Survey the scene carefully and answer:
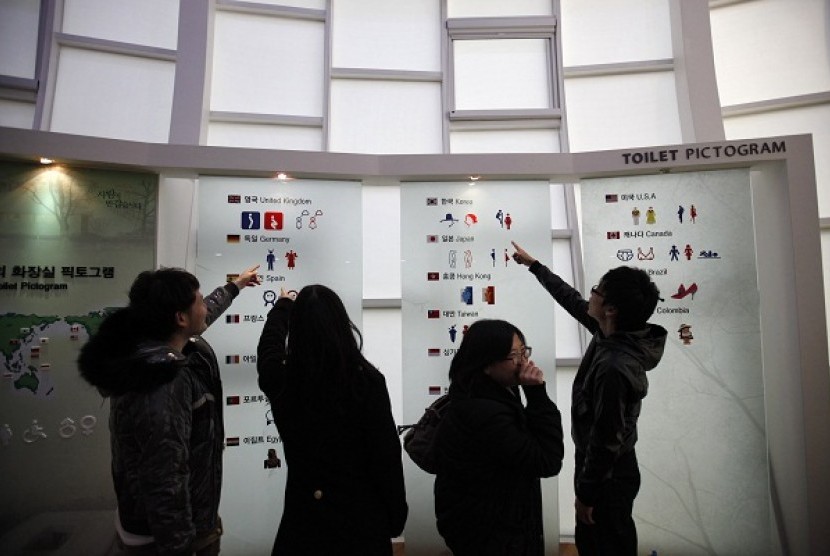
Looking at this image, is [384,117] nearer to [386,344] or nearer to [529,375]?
[386,344]

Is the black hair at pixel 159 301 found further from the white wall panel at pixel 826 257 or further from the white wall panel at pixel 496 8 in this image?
the white wall panel at pixel 826 257

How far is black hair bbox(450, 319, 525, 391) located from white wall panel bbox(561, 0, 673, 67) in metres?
3.49

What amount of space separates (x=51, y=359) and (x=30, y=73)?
2191mm

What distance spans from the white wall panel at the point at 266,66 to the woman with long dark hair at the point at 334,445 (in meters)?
3.05

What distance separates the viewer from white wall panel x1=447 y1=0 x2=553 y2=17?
178 inches

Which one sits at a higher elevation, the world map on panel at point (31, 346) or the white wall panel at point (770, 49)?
the white wall panel at point (770, 49)

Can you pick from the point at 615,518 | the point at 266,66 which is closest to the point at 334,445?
the point at 615,518

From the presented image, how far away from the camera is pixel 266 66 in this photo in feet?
14.0

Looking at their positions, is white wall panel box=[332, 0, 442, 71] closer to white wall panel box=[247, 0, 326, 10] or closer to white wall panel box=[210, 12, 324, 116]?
white wall panel box=[247, 0, 326, 10]

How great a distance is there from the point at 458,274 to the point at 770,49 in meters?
3.14

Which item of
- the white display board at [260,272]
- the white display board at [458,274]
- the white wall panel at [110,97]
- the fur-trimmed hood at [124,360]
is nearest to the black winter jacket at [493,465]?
the fur-trimmed hood at [124,360]

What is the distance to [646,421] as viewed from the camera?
3205 millimetres

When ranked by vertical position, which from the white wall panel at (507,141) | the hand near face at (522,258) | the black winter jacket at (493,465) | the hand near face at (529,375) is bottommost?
the black winter jacket at (493,465)

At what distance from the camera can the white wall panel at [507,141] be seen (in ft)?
14.1
